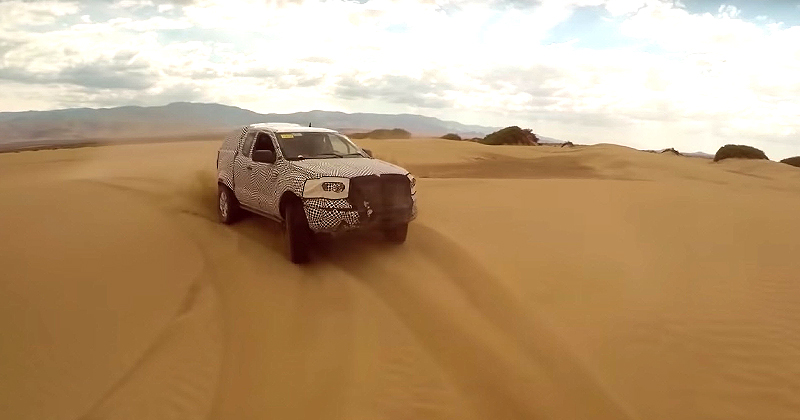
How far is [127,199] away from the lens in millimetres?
10680

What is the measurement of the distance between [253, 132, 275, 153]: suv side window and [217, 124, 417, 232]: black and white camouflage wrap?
71mm

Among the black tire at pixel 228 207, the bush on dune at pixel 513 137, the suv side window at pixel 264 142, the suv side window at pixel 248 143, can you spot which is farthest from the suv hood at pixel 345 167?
the bush on dune at pixel 513 137

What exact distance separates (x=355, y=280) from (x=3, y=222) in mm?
5350

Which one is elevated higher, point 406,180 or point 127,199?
point 406,180

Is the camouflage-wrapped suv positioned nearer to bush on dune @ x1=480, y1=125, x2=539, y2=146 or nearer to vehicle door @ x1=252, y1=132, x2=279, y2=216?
vehicle door @ x1=252, y1=132, x2=279, y2=216

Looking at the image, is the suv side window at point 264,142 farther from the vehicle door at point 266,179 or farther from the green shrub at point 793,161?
the green shrub at point 793,161

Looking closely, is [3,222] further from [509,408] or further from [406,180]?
[509,408]

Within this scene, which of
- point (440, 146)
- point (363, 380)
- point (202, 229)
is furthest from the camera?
point (440, 146)

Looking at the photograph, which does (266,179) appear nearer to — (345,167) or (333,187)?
(345,167)

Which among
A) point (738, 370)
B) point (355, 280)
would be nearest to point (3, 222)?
point (355, 280)

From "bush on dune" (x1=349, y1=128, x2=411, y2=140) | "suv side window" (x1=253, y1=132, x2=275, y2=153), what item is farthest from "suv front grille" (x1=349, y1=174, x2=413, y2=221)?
"bush on dune" (x1=349, y1=128, x2=411, y2=140)

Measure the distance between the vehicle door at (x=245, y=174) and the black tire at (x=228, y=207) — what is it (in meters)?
0.17

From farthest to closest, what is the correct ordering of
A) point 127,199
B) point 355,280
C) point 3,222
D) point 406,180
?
point 127,199
point 3,222
point 406,180
point 355,280

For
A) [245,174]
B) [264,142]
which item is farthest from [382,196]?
[245,174]
